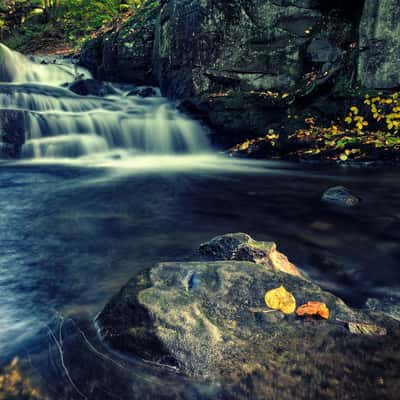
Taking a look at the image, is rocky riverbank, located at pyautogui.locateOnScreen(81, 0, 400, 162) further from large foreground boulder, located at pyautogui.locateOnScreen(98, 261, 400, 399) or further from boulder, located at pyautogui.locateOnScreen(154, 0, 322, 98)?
large foreground boulder, located at pyautogui.locateOnScreen(98, 261, 400, 399)

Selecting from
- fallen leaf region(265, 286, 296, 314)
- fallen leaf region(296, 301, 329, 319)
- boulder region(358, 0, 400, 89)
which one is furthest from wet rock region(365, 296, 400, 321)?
boulder region(358, 0, 400, 89)

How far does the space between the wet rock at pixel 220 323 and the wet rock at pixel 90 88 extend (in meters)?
13.0

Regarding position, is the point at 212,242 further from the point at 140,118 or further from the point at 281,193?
the point at 140,118

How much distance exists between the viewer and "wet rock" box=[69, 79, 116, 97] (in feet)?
44.9

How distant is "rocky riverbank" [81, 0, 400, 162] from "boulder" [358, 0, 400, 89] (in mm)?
23

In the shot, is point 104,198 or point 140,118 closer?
point 104,198

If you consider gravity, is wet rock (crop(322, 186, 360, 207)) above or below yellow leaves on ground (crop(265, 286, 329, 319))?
below

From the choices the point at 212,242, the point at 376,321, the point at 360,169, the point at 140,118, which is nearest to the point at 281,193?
the point at 360,169

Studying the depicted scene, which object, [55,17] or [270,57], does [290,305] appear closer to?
[270,57]

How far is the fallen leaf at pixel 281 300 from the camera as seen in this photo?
7.28 feet

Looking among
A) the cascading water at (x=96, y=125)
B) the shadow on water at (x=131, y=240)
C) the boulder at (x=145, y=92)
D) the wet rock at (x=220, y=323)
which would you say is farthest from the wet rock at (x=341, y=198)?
the boulder at (x=145, y=92)

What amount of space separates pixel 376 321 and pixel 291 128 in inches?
333

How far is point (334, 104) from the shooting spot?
9664mm

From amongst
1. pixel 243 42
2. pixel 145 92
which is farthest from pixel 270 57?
pixel 145 92
